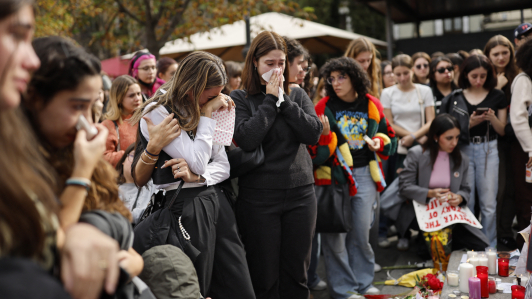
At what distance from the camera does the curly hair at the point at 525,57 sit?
13.4 ft

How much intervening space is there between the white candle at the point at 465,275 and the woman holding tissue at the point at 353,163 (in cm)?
82

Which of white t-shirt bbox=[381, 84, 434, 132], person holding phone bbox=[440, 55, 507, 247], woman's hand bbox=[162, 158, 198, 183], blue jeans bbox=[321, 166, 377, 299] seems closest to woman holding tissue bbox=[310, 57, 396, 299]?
blue jeans bbox=[321, 166, 377, 299]

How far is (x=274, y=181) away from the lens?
9.58 feet

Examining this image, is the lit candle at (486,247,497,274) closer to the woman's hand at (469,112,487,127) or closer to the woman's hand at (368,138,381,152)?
the woman's hand at (368,138,381,152)

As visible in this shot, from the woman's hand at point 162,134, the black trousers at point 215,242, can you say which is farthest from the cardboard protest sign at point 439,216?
the woman's hand at point 162,134

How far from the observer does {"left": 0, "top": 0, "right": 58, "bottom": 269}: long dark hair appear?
108 cm

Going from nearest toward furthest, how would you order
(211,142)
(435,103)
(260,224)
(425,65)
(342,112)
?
(211,142), (260,224), (342,112), (435,103), (425,65)

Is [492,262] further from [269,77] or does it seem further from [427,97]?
[269,77]

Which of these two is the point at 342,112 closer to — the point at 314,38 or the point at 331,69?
the point at 331,69

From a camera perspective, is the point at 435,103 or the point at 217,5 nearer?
the point at 435,103

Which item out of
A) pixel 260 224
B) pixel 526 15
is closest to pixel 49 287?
pixel 260 224

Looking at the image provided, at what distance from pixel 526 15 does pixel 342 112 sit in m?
9.83

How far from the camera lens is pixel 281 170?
9.63 ft

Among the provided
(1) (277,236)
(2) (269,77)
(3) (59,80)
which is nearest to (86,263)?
(3) (59,80)
